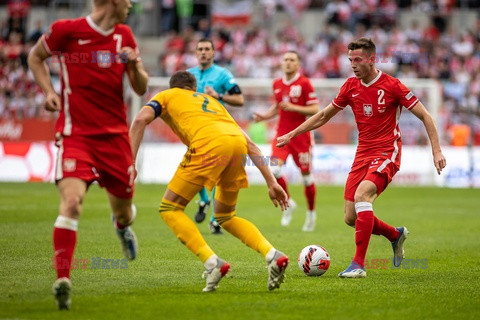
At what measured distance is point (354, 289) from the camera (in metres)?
8.69

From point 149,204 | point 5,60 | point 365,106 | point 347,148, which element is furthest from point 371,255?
point 5,60

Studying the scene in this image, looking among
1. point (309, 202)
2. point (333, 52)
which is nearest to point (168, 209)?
point (309, 202)

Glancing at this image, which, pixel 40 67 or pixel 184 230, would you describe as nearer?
pixel 40 67

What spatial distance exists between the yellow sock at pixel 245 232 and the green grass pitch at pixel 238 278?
1.54 ft

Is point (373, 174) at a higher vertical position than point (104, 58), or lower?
lower

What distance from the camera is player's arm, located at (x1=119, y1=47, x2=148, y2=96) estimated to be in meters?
7.75

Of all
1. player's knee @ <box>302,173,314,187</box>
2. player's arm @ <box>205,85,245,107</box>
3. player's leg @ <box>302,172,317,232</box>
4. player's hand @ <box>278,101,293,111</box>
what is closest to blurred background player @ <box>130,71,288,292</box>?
player's arm @ <box>205,85,245,107</box>

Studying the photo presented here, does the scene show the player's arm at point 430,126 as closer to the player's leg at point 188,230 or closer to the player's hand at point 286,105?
the player's leg at point 188,230

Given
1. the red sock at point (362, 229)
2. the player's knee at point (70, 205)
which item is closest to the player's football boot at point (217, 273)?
the player's knee at point (70, 205)

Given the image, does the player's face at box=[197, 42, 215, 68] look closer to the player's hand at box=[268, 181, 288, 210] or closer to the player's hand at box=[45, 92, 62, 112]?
the player's hand at box=[268, 181, 288, 210]

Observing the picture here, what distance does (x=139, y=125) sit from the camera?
8.27m

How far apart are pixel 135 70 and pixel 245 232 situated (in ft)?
6.52

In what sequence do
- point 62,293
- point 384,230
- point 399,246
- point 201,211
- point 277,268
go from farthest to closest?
point 201,211, point 399,246, point 384,230, point 277,268, point 62,293

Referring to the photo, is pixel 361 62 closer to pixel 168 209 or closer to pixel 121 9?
pixel 168 209
